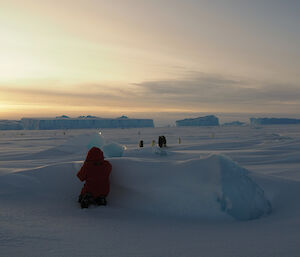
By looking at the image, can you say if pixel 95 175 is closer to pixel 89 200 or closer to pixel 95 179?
pixel 95 179

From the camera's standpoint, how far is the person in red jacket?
3717mm

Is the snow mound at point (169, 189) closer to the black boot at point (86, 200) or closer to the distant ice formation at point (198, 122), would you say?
the black boot at point (86, 200)

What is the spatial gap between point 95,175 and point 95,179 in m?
0.06

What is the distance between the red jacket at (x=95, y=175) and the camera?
3.79 meters

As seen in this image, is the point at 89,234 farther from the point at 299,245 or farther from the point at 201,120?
the point at 201,120

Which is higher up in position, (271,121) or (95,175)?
(271,121)

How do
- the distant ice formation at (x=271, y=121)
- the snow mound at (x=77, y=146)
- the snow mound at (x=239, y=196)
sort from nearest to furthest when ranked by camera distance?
the snow mound at (x=239, y=196) → the snow mound at (x=77, y=146) → the distant ice formation at (x=271, y=121)

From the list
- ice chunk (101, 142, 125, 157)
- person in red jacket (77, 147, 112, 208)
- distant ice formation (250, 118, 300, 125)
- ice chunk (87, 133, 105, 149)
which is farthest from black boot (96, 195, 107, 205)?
distant ice formation (250, 118, 300, 125)

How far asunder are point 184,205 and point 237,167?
1.12 metres

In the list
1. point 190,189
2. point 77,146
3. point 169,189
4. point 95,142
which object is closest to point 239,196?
point 190,189

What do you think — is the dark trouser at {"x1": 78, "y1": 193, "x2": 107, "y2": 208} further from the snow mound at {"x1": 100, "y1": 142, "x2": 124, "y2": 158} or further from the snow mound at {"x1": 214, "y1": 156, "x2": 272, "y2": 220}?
the snow mound at {"x1": 100, "y1": 142, "x2": 124, "y2": 158}

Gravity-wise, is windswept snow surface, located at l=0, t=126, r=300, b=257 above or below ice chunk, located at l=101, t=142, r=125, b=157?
below

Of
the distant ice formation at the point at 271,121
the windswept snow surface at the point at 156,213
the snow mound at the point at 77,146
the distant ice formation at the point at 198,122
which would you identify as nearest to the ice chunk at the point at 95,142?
the snow mound at the point at 77,146

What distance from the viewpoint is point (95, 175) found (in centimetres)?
388
